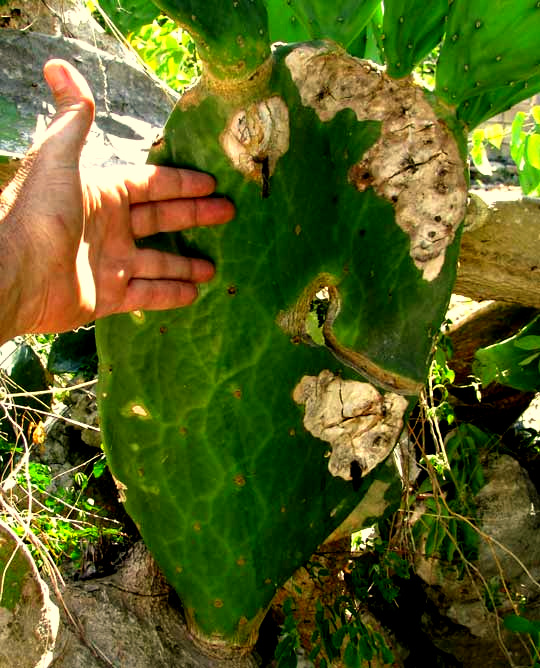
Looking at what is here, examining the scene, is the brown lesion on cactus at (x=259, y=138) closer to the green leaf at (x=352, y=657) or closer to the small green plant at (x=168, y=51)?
the green leaf at (x=352, y=657)

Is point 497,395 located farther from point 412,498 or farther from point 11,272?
point 11,272

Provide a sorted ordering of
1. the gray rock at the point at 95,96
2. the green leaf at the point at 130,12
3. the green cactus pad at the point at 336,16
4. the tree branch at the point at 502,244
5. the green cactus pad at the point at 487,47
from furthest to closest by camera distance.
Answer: the green leaf at the point at 130,12
the tree branch at the point at 502,244
the gray rock at the point at 95,96
the green cactus pad at the point at 336,16
the green cactus pad at the point at 487,47

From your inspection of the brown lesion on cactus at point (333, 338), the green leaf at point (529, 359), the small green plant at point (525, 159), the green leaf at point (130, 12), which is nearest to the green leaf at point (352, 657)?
the brown lesion on cactus at point (333, 338)

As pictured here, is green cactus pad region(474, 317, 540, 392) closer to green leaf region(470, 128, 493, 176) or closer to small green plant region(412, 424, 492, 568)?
small green plant region(412, 424, 492, 568)

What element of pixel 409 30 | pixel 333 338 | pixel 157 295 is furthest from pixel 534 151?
pixel 157 295

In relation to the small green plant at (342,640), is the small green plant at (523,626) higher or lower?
higher

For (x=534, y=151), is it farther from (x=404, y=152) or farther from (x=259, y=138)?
(x=259, y=138)

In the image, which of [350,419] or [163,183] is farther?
[350,419]

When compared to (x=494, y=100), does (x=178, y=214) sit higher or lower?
lower
